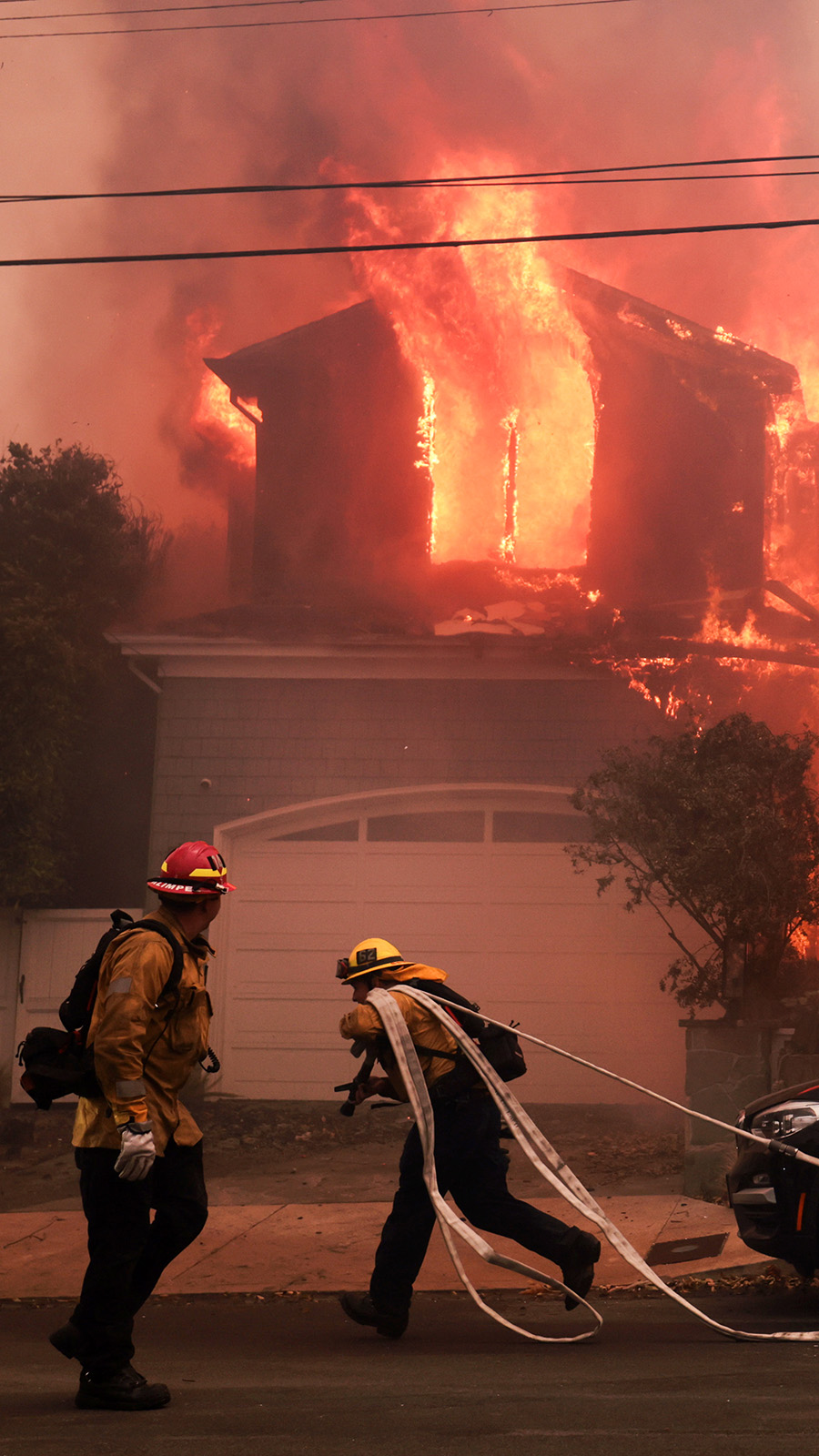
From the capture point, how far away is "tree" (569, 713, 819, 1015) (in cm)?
906

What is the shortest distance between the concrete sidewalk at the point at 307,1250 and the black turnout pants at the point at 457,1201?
120 centimetres

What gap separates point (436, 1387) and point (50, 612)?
991 centimetres

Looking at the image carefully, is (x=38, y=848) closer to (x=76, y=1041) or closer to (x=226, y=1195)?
(x=226, y=1195)

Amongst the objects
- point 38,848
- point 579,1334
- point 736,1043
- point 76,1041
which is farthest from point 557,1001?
point 76,1041

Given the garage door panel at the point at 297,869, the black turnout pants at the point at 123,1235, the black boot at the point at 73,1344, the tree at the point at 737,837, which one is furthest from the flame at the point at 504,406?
the black boot at the point at 73,1344

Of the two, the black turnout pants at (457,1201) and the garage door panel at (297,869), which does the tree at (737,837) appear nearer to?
the garage door panel at (297,869)

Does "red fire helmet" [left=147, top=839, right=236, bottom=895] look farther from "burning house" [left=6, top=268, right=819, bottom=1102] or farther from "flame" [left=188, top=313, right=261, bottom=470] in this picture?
"flame" [left=188, top=313, right=261, bottom=470]

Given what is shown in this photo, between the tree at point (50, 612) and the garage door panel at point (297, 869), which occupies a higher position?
the tree at point (50, 612)

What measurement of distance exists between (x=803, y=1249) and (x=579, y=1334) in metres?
0.96

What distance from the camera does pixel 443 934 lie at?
476 inches

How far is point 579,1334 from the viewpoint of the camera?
507 cm

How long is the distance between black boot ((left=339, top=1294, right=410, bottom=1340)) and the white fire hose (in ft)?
1.61

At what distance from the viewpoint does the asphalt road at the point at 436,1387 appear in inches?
138

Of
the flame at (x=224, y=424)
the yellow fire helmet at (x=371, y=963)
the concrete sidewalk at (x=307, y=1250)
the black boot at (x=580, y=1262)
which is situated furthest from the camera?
the flame at (x=224, y=424)
